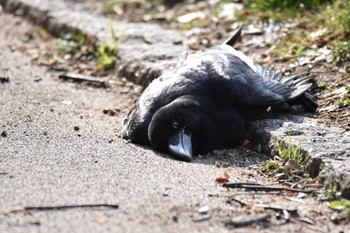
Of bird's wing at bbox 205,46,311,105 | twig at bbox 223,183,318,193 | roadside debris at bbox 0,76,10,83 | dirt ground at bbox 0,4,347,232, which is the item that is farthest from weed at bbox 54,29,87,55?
twig at bbox 223,183,318,193

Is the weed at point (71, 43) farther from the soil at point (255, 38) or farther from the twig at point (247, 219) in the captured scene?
the twig at point (247, 219)

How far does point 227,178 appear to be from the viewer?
4480mm

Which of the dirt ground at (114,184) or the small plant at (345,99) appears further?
the small plant at (345,99)

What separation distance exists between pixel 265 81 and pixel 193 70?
63 centimetres

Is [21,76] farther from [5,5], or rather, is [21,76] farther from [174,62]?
[5,5]

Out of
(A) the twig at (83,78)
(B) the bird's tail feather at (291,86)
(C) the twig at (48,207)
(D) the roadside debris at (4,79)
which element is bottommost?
(D) the roadside debris at (4,79)

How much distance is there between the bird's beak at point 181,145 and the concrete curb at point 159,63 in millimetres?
563

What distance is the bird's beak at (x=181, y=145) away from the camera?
16.1 feet

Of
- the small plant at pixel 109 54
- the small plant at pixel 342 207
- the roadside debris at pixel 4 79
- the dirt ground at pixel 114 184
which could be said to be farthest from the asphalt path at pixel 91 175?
the small plant at pixel 109 54

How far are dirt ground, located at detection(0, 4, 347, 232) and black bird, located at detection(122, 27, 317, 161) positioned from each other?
120 millimetres

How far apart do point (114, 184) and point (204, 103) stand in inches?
50.5

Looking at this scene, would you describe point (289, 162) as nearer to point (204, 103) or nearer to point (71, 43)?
point (204, 103)

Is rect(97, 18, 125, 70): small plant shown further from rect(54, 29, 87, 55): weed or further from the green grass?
the green grass

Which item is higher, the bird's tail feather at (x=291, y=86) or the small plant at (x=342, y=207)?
the bird's tail feather at (x=291, y=86)
